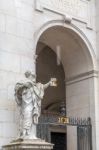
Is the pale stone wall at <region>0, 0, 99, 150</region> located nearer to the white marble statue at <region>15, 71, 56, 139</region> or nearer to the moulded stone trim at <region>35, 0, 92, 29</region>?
the moulded stone trim at <region>35, 0, 92, 29</region>

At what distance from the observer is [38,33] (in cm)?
1570

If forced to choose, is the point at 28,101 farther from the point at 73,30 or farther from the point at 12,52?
the point at 73,30

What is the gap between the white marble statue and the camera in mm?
12531

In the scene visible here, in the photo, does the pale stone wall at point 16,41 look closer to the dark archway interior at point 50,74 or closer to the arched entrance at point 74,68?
the arched entrance at point 74,68

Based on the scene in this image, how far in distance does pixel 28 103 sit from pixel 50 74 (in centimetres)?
838

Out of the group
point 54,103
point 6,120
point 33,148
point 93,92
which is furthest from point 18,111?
point 54,103

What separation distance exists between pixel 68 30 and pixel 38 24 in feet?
5.11

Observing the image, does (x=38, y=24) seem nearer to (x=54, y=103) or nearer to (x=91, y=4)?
(x=91, y=4)

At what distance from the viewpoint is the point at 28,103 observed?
1266 centimetres

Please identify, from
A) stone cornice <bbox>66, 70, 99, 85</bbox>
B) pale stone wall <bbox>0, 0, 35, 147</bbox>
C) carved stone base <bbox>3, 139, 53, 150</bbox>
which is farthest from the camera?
stone cornice <bbox>66, 70, 99, 85</bbox>

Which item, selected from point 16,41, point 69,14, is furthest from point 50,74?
point 16,41

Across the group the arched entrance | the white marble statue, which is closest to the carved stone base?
the white marble statue

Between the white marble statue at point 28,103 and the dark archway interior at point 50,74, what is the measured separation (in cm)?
791

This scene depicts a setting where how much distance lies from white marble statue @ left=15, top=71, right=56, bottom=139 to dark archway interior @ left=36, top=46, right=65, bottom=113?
791 centimetres
